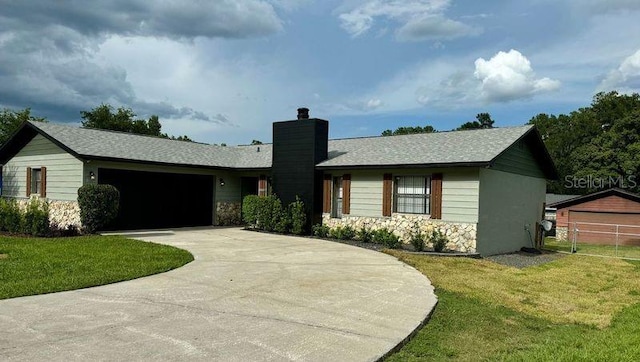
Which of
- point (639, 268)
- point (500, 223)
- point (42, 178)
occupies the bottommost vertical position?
point (639, 268)

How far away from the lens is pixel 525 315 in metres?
7.19

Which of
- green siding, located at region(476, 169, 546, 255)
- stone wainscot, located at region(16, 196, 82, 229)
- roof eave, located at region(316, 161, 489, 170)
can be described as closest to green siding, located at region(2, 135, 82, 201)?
stone wainscot, located at region(16, 196, 82, 229)

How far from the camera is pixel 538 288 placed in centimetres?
960

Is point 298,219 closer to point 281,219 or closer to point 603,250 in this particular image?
point 281,219

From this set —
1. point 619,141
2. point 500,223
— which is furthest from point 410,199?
point 619,141

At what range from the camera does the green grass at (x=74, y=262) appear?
25.0 ft

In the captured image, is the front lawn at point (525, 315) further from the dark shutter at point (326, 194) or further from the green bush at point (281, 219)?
the green bush at point (281, 219)

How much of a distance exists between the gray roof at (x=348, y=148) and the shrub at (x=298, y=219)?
1.75 m

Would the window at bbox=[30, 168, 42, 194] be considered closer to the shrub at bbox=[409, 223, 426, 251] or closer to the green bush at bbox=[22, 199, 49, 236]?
the green bush at bbox=[22, 199, 49, 236]

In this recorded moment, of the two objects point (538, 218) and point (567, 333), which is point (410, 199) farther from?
point (567, 333)

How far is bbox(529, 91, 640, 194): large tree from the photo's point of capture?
133 ft

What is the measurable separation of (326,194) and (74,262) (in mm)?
9338

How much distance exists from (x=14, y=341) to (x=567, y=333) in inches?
252

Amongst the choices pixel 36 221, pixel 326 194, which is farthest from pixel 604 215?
pixel 36 221
